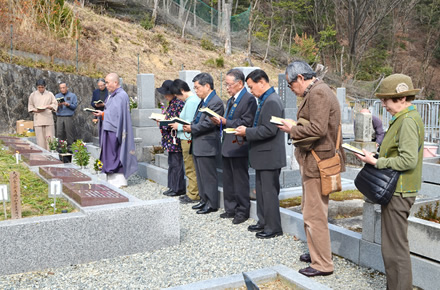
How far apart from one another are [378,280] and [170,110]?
4.50 meters

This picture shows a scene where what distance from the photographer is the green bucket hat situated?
305cm

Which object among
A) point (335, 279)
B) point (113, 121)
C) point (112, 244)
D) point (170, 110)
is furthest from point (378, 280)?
point (113, 121)

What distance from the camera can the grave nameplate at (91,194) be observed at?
4652 mm

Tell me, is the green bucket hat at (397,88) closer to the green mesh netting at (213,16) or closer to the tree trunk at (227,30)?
the tree trunk at (227,30)

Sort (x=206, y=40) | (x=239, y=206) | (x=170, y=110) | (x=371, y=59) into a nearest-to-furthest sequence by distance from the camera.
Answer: (x=239, y=206)
(x=170, y=110)
(x=206, y=40)
(x=371, y=59)

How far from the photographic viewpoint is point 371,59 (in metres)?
36.0

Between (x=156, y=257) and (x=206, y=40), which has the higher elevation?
(x=206, y=40)

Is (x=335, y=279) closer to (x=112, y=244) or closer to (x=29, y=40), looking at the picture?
(x=112, y=244)

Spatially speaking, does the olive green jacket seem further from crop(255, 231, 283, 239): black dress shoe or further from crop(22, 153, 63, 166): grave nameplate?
crop(22, 153, 63, 166): grave nameplate

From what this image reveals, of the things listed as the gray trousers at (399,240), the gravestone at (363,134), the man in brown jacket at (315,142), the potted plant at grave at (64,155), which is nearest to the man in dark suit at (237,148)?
the man in brown jacket at (315,142)

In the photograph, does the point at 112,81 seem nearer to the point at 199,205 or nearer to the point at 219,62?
the point at 199,205

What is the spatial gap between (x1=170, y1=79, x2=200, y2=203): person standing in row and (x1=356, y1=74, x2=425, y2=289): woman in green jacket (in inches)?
158

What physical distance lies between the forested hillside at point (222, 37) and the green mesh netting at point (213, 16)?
5.1 inches

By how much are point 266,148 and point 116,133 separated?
3390 millimetres
